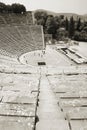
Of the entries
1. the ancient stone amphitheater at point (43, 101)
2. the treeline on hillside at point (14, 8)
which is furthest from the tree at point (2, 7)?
the ancient stone amphitheater at point (43, 101)

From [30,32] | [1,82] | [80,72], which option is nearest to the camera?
[1,82]

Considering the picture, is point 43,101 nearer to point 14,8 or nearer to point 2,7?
point 2,7

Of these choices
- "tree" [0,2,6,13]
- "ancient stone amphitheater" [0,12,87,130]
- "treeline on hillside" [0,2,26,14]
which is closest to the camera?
"ancient stone amphitheater" [0,12,87,130]

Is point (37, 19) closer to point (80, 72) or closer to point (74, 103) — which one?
point (80, 72)

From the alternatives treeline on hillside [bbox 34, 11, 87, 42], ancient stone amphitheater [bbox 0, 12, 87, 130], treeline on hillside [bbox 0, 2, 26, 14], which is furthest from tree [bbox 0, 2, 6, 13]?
ancient stone amphitheater [bbox 0, 12, 87, 130]

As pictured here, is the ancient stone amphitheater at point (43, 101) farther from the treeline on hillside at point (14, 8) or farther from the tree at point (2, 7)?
the treeline on hillside at point (14, 8)

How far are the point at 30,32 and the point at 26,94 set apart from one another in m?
29.3

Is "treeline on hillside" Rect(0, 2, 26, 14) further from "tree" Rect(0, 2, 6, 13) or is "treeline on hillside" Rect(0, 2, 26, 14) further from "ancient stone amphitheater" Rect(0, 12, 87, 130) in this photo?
"ancient stone amphitheater" Rect(0, 12, 87, 130)

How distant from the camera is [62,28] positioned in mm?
51500

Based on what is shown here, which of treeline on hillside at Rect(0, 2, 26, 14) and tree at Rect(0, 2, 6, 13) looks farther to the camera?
treeline on hillside at Rect(0, 2, 26, 14)

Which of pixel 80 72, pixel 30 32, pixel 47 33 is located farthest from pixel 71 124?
pixel 47 33

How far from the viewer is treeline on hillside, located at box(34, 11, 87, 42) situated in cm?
4912

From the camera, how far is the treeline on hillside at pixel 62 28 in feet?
161

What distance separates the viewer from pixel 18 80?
16.6 metres
